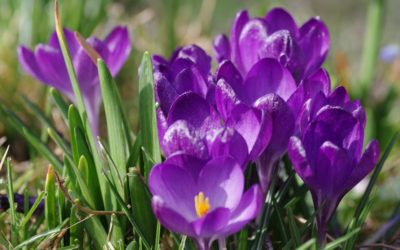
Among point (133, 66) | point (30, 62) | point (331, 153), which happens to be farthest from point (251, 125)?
point (133, 66)

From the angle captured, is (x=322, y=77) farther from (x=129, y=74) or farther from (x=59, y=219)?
(x=129, y=74)

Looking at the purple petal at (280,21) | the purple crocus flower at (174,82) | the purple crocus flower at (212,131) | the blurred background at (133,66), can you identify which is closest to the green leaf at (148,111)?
the purple crocus flower at (174,82)

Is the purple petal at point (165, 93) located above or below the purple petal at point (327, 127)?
above

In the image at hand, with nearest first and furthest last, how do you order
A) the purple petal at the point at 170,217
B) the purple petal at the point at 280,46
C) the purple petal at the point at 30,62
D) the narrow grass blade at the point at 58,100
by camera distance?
the purple petal at the point at 170,217 < the purple petal at the point at 280,46 < the narrow grass blade at the point at 58,100 < the purple petal at the point at 30,62

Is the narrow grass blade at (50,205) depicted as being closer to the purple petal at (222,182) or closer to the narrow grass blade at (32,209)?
the narrow grass blade at (32,209)

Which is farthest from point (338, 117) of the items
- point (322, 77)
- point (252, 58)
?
point (252, 58)

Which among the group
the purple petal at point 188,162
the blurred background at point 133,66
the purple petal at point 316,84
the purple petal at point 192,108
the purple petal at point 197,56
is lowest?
the blurred background at point 133,66

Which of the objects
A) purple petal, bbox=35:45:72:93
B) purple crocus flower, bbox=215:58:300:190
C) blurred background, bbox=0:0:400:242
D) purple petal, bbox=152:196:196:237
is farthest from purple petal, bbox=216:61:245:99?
blurred background, bbox=0:0:400:242
